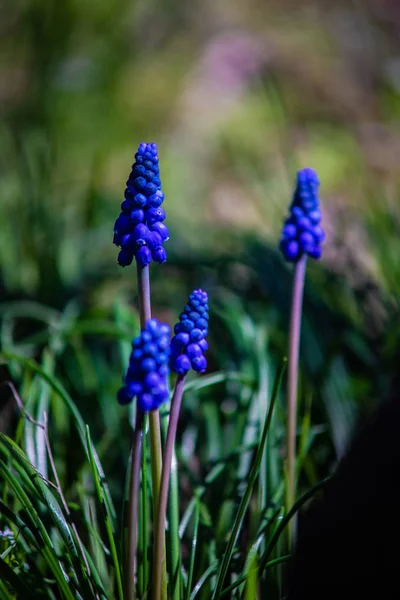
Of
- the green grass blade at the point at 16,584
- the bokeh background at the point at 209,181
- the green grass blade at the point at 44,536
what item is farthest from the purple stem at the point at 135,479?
the bokeh background at the point at 209,181

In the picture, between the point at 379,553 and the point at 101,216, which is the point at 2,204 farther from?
the point at 379,553

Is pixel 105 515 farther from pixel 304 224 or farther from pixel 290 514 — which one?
pixel 304 224

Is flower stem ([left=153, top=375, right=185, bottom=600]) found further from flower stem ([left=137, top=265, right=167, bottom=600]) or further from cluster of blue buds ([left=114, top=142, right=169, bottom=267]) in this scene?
cluster of blue buds ([left=114, top=142, right=169, bottom=267])

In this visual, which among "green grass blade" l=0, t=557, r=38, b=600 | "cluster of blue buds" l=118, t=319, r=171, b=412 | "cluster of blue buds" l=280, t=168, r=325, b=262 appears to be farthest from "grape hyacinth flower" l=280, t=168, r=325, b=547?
"green grass blade" l=0, t=557, r=38, b=600

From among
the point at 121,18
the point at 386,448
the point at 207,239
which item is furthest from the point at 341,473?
the point at 121,18

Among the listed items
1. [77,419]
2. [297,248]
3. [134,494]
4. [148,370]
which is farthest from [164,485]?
[297,248]
